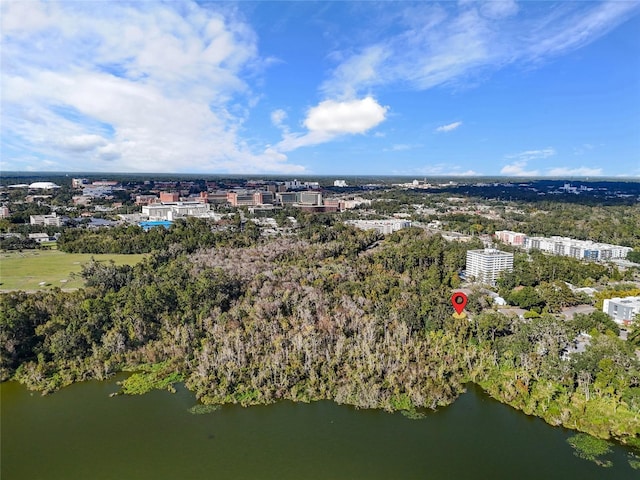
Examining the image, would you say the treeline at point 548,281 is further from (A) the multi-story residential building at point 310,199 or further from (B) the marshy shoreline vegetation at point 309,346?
(A) the multi-story residential building at point 310,199

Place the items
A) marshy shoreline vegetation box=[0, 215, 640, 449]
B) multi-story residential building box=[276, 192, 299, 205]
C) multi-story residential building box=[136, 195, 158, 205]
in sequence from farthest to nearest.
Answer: multi-story residential building box=[276, 192, 299, 205] → multi-story residential building box=[136, 195, 158, 205] → marshy shoreline vegetation box=[0, 215, 640, 449]

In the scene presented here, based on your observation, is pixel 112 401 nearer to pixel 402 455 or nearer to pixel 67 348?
pixel 67 348

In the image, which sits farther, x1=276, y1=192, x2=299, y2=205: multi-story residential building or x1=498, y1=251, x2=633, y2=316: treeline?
x1=276, y1=192, x2=299, y2=205: multi-story residential building

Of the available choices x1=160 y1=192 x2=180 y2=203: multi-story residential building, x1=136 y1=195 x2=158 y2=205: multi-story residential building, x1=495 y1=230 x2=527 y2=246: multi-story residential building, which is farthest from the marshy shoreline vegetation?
x1=160 y1=192 x2=180 y2=203: multi-story residential building

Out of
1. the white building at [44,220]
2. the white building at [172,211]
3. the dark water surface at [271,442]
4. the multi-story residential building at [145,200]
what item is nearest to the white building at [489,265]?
the dark water surface at [271,442]

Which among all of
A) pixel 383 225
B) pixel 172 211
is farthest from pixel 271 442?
Answer: pixel 172 211

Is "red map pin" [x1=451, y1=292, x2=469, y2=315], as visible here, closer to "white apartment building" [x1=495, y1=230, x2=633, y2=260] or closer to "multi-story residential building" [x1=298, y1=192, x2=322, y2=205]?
"white apartment building" [x1=495, y1=230, x2=633, y2=260]
